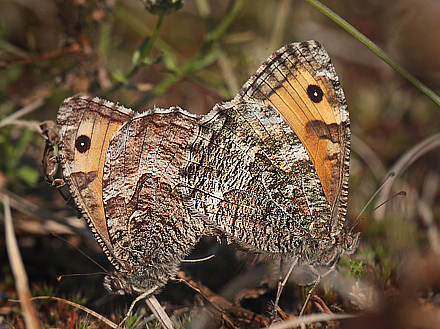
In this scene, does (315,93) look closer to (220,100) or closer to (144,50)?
(144,50)

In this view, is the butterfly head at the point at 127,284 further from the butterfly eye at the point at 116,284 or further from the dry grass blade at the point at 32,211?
the dry grass blade at the point at 32,211

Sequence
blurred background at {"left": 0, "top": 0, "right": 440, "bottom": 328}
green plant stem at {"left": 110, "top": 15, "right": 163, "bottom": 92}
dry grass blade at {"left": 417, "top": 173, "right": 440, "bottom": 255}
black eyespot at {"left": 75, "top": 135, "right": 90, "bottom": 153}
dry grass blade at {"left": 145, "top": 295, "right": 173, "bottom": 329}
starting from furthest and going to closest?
1. dry grass blade at {"left": 417, "top": 173, "right": 440, "bottom": 255}
2. green plant stem at {"left": 110, "top": 15, "right": 163, "bottom": 92}
3. blurred background at {"left": 0, "top": 0, "right": 440, "bottom": 328}
4. black eyespot at {"left": 75, "top": 135, "right": 90, "bottom": 153}
5. dry grass blade at {"left": 145, "top": 295, "right": 173, "bottom": 329}

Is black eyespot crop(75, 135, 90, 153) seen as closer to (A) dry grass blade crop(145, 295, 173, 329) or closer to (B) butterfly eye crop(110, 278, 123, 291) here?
(B) butterfly eye crop(110, 278, 123, 291)

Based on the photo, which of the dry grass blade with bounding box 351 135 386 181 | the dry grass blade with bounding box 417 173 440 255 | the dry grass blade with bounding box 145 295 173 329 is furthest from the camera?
the dry grass blade with bounding box 351 135 386 181

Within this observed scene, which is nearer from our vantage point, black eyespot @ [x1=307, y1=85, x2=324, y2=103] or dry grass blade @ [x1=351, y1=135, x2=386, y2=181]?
black eyespot @ [x1=307, y1=85, x2=324, y2=103]

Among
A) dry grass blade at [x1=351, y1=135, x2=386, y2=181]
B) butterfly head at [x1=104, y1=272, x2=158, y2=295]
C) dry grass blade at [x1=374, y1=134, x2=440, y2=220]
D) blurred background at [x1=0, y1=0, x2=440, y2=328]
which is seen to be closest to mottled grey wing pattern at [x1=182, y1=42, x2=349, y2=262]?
blurred background at [x1=0, y1=0, x2=440, y2=328]

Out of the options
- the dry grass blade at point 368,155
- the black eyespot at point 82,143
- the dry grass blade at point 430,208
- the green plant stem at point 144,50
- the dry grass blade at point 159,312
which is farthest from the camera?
the dry grass blade at point 368,155

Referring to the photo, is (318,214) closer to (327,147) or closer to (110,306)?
(327,147)

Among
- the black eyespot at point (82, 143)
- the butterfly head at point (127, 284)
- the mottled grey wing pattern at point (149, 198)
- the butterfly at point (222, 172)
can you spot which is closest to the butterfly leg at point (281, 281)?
the butterfly at point (222, 172)
